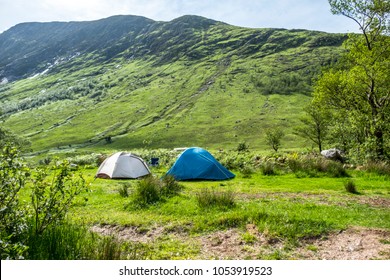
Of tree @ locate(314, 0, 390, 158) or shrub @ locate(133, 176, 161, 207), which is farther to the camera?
tree @ locate(314, 0, 390, 158)

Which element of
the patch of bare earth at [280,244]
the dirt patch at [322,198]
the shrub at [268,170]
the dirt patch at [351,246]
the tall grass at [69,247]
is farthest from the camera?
the shrub at [268,170]

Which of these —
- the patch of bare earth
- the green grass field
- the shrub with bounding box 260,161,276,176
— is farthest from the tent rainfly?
the patch of bare earth

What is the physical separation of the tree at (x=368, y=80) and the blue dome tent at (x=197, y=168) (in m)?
12.8

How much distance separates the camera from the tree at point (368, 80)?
26.7 metres

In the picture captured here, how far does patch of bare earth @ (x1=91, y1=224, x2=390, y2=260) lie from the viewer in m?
8.88

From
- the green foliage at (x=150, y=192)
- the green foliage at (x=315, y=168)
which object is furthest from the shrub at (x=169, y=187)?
the green foliage at (x=315, y=168)

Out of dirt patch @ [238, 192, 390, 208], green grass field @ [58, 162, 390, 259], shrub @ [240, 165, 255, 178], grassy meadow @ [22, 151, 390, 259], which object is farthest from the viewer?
shrub @ [240, 165, 255, 178]

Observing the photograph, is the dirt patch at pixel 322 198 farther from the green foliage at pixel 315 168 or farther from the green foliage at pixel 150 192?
the green foliage at pixel 315 168

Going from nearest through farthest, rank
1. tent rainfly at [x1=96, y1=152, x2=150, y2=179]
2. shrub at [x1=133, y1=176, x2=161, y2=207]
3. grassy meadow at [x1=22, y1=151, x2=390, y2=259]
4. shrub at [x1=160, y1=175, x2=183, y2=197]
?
grassy meadow at [x1=22, y1=151, x2=390, y2=259] < shrub at [x1=133, y1=176, x2=161, y2=207] < shrub at [x1=160, y1=175, x2=183, y2=197] < tent rainfly at [x1=96, y1=152, x2=150, y2=179]

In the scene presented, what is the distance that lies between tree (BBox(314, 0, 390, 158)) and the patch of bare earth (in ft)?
61.2

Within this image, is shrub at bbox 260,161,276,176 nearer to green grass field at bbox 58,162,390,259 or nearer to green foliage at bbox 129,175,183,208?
green grass field at bbox 58,162,390,259

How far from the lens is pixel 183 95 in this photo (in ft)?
600
